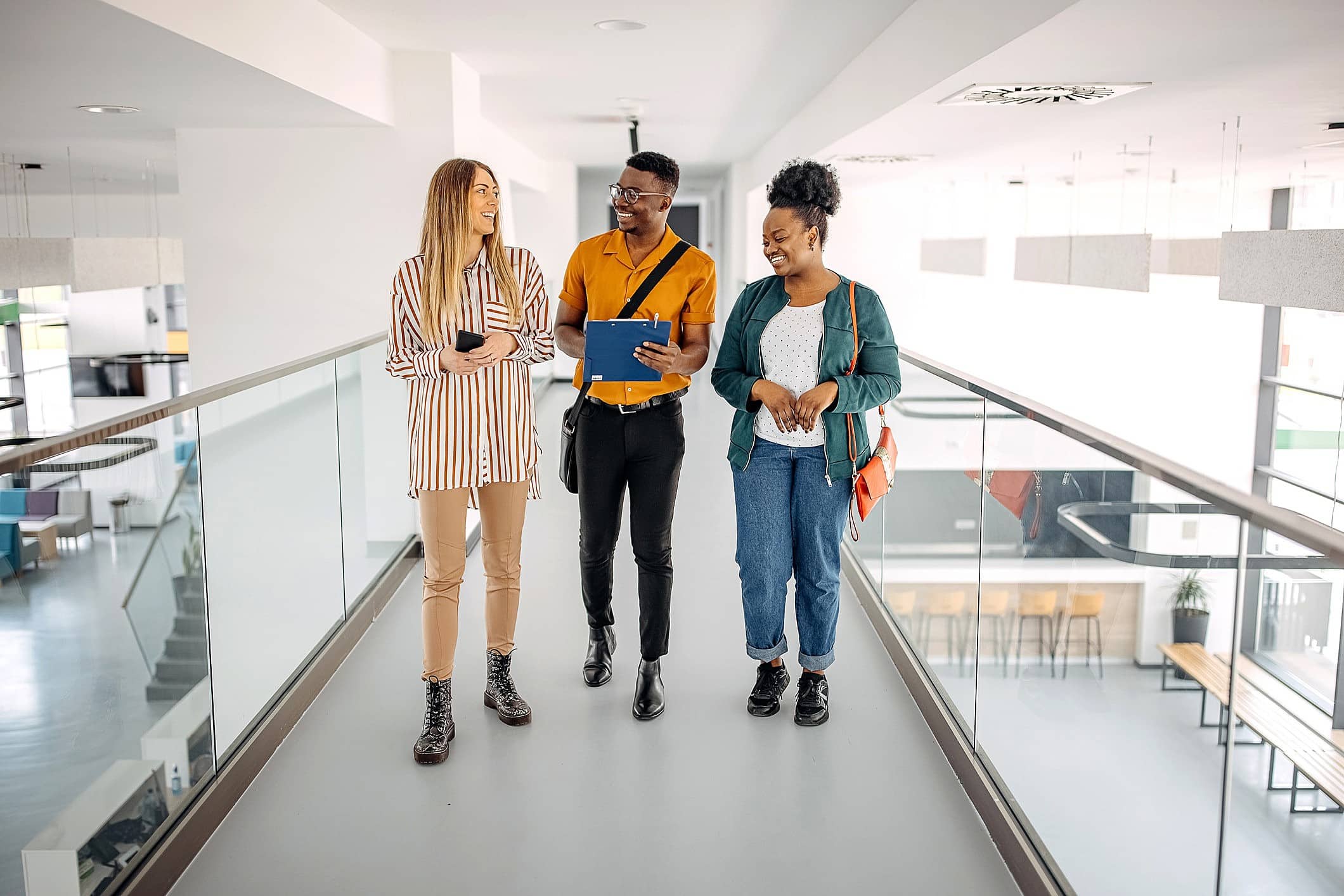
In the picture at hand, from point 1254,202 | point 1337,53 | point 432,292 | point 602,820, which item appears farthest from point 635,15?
point 1254,202

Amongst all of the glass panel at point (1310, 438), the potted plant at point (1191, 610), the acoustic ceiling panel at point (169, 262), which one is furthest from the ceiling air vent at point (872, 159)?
the glass panel at point (1310, 438)

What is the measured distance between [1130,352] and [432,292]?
14.5 metres

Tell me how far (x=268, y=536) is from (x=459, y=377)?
885mm

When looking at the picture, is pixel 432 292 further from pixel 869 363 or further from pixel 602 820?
pixel 602 820

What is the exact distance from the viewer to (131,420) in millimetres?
2223

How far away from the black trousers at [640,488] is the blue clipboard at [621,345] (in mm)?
128

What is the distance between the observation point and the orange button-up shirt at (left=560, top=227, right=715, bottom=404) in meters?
2.86

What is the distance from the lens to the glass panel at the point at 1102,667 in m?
1.76

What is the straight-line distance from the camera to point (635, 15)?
4512mm

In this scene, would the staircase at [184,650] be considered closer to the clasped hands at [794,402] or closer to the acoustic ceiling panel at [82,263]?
the clasped hands at [794,402]

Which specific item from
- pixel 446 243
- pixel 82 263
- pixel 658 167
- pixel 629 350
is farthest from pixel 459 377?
pixel 82 263

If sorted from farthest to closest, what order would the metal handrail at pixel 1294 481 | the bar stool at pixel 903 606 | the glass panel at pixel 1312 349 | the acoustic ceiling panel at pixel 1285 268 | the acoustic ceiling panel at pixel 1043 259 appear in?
the metal handrail at pixel 1294 481 < the glass panel at pixel 1312 349 < the acoustic ceiling panel at pixel 1043 259 < the acoustic ceiling panel at pixel 1285 268 < the bar stool at pixel 903 606

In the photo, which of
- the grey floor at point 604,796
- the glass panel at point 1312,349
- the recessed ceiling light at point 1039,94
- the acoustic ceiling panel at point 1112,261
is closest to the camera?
the grey floor at point 604,796

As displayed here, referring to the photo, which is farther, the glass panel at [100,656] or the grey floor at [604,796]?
the grey floor at [604,796]
